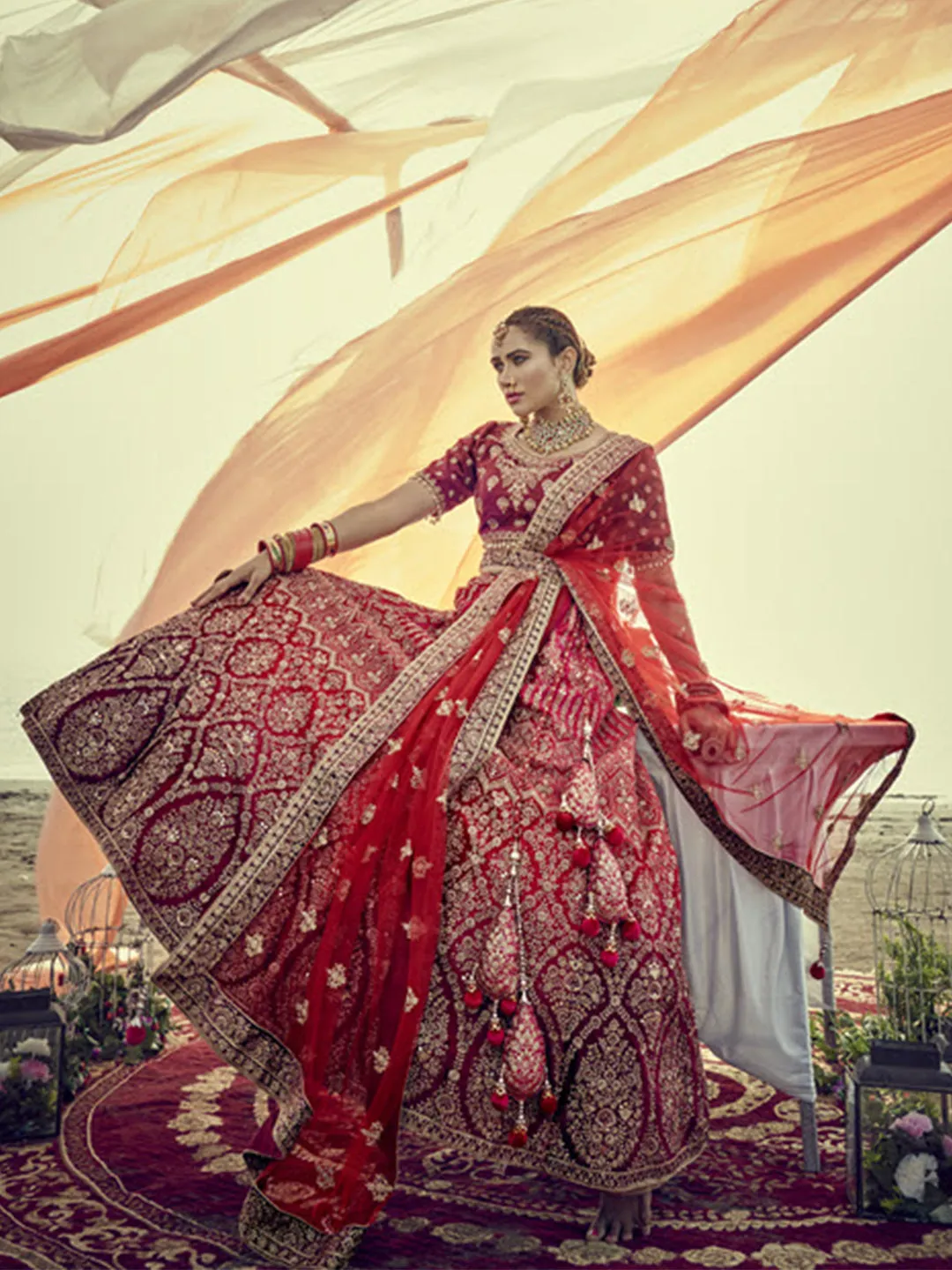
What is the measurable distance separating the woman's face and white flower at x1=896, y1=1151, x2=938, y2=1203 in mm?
1659

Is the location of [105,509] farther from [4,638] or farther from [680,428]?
[680,428]

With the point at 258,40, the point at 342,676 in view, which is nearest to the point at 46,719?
the point at 342,676

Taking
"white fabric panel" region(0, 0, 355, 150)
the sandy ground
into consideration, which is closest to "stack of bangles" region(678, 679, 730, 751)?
the sandy ground

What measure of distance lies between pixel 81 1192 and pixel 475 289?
300cm

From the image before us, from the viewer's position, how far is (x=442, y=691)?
2.04 metres

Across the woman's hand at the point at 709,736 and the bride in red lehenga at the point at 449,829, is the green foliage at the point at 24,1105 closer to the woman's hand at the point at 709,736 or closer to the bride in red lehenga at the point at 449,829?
the bride in red lehenga at the point at 449,829

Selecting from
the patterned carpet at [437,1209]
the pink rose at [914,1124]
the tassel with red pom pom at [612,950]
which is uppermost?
the tassel with red pom pom at [612,950]

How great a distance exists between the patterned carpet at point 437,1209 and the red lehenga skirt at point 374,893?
0.13 meters

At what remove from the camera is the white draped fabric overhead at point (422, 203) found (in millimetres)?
3725

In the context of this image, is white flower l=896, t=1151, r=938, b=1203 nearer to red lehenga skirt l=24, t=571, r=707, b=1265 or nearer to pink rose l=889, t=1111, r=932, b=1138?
pink rose l=889, t=1111, r=932, b=1138

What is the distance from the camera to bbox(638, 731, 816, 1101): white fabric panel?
203 cm

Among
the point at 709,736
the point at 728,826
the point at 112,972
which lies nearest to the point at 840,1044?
the point at 728,826

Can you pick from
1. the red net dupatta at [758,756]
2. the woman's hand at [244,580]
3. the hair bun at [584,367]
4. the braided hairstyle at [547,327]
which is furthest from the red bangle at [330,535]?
the hair bun at [584,367]

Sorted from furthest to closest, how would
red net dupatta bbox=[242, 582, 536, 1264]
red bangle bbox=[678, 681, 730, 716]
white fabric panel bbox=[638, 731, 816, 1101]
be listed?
red bangle bbox=[678, 681, 730, 716] → white fabric panel bbox=[638, 731, 816, 1101] → red net dupatta bbox=[242, 582, 536, 1264]
